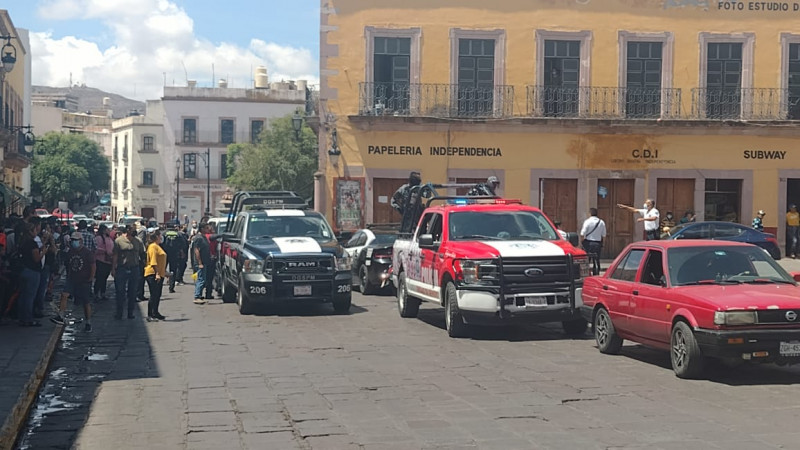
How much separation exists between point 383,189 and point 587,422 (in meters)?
23.1

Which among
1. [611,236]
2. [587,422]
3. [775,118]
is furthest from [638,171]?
[587,422]

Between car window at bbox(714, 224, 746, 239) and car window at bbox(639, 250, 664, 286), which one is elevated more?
car window at bbox(639, 250, 664, 286)

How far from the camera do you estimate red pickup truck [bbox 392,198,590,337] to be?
14.5m

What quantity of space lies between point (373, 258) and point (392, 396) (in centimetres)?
1267

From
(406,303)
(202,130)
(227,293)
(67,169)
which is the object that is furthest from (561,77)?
(67,169)

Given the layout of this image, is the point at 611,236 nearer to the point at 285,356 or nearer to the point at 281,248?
the point at 281,248

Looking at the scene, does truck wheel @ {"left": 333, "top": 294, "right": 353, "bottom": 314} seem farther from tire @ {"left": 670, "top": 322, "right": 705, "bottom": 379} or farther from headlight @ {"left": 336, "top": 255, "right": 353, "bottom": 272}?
tire @ {"left": 670, "top": 322, "right": 705, "bottom": 379}

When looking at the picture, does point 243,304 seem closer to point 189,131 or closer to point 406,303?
point 406,303

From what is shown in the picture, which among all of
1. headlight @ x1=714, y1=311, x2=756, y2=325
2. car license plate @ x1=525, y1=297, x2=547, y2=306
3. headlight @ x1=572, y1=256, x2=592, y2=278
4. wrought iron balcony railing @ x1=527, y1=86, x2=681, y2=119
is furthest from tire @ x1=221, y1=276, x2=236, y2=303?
wrought iron balcony railing @ x1=527, y1=86, x2=681, y2=119

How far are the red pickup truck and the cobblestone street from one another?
0.46 m

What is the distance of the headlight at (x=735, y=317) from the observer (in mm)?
10352

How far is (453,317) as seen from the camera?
15008 mm

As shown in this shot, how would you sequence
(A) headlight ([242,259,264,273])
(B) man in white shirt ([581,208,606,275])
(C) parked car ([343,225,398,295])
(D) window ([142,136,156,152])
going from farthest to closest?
(D) window ([142,136,156,152]), (B) man in white shirt ([581,208,606,275]), (C) parked car ([343,225,398,295]), (A) headlight ([242,259,264,273])

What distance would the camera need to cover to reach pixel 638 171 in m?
32.1
